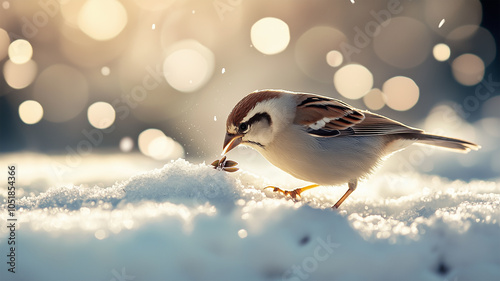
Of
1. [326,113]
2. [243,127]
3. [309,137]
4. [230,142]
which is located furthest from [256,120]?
[326,113]

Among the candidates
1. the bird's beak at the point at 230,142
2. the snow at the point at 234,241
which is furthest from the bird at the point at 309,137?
the snow at the point at 234,241

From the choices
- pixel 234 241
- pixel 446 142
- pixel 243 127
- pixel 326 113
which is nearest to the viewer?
pixel 234 241

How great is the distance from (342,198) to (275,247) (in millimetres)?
1004

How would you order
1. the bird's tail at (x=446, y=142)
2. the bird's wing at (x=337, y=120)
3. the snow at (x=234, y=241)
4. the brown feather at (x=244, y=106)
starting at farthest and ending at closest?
the bird's tail at (x=446, y=142) < the bird's wing at (x=337, y=120) < the brown feather at (x=244, y=106) < the snow at (x=234, y=241)

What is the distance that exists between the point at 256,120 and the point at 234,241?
1.08 meters

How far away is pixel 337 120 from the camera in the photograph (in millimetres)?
2836

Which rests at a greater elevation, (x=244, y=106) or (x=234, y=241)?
(x=244, y=106)

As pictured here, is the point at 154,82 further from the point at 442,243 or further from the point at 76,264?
the point at 442,243

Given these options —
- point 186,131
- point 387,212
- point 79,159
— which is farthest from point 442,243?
point 79,159

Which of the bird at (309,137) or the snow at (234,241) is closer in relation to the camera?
the snow at (234,241)

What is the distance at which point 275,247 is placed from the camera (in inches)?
65.8

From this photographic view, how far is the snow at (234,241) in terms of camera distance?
156 centimetres

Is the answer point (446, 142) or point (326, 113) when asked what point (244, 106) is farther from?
point (446, 142)

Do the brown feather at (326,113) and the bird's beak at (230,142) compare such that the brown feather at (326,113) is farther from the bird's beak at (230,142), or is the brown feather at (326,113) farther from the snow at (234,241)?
the snow at (234,241)
